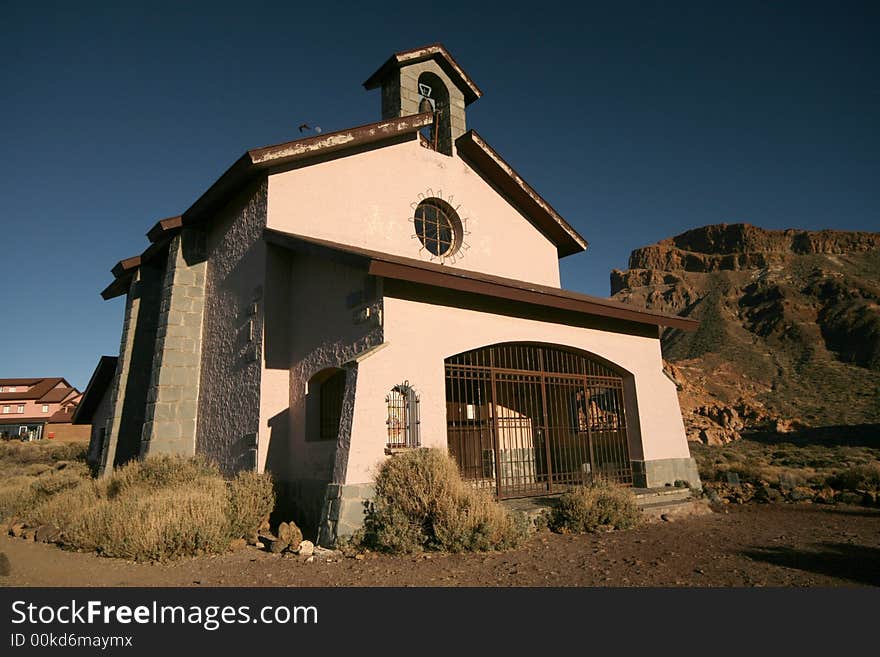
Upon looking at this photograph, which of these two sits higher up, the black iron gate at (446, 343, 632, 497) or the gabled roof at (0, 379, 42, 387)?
the gabled roof at (0, 379, 42, 387)

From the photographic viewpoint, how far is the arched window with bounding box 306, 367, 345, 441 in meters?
9.44

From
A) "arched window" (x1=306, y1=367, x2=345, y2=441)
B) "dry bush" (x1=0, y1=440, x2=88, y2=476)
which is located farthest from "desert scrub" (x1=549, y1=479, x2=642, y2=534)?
"dry bush" (x1=0, y1=440, x2=88, y2=476)

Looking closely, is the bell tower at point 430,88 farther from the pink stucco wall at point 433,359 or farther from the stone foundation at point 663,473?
the stone foundation at point 663,473

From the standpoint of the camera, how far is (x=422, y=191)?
478 inches

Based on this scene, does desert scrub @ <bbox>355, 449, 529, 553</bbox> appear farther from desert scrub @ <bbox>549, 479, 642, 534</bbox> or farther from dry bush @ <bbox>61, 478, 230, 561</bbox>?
dry bush @ <bbox>61, 478, 230, 561</bbox>

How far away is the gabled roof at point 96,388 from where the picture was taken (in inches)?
639

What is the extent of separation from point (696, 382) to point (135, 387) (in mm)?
38802

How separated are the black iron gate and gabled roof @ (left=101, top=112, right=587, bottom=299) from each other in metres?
4.26

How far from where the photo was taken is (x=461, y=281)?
8578 millimetres

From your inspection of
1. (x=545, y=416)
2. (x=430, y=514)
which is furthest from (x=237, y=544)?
(x=545, y=416)

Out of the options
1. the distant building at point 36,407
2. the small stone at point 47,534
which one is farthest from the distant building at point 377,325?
the distant building at point 36,407

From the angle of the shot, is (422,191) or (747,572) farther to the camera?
(422,191)
